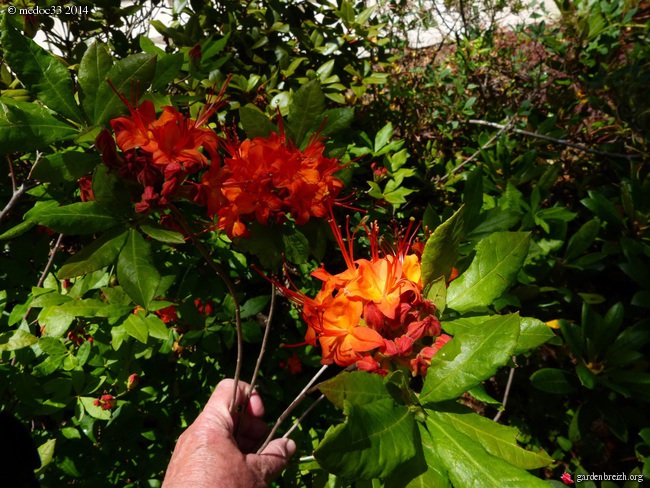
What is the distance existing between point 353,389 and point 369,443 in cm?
8

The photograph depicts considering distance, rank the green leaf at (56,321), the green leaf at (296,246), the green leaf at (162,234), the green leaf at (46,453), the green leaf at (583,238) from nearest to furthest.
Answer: the green leaf at (162,234)
the green leaf at (296,246)
the green leaf at (56,321)
the green leaf at (46,453)
the green leaf at (583,238)

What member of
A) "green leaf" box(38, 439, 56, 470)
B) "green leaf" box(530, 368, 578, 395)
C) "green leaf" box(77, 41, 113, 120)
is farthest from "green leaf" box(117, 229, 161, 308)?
"green leaf" box(530, 368, 578, 395)

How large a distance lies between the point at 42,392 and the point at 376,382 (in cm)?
121

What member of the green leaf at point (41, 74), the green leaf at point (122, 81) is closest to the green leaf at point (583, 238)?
the green leaf at point (122, 81)

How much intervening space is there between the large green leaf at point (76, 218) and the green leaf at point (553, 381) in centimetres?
189

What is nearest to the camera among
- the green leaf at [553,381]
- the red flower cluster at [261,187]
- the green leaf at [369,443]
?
the green leaf at [369,443]

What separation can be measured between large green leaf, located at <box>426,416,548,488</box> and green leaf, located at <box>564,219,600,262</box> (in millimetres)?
1773

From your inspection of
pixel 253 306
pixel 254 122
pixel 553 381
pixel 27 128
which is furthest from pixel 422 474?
pixel 553 381

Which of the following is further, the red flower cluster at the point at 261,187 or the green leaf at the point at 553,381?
the green leaf at the point at 553,381

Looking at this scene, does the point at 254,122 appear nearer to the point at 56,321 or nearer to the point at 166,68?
the point at 166,68

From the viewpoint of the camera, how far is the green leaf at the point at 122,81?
A: 0.83 metres

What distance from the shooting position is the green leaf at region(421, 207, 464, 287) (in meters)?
0.71

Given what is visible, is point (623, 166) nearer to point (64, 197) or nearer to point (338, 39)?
point (338, 39)

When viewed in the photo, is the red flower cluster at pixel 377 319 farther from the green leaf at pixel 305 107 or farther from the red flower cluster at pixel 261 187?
the green leaf at pixel 305 107
